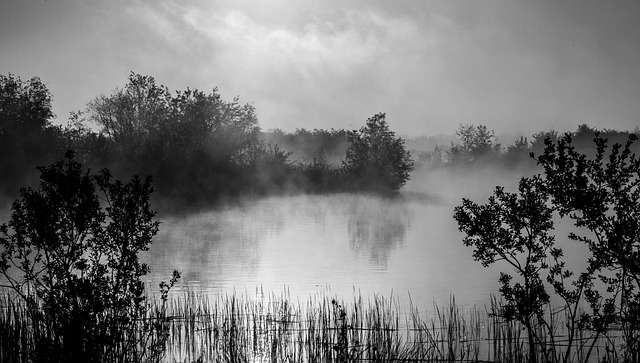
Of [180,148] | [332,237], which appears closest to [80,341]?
[332,237]

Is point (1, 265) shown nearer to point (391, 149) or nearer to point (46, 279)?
point (46, 279)

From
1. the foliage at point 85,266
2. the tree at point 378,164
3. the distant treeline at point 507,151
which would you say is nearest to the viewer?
the foliage at point 85,266

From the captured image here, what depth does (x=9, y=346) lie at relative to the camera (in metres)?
12.7

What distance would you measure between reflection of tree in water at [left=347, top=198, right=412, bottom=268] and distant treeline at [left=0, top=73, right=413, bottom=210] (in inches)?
261

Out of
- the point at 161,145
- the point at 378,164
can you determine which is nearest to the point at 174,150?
the point at 161,145

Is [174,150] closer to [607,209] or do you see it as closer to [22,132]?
[22,132]

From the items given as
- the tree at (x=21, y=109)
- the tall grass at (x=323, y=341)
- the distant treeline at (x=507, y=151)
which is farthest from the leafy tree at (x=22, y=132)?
the distant treeline at (x=507, y=151)

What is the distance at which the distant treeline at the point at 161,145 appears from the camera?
64.8 metres

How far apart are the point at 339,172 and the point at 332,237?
35675 millimetres

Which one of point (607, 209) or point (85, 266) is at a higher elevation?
point (607, 209)

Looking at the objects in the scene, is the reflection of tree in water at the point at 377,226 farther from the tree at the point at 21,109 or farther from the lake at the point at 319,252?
the tree at the point at 21,109

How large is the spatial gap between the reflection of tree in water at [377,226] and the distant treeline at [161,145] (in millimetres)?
6641

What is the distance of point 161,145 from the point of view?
7006 centimetres

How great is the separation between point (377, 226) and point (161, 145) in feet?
84.7
